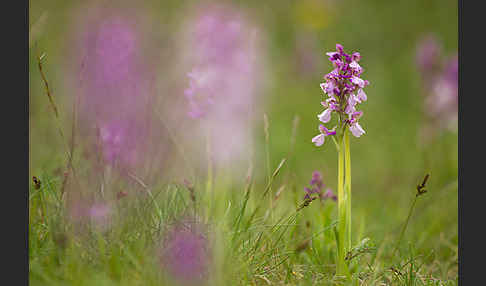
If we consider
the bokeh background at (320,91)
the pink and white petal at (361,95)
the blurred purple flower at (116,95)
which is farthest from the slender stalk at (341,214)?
the blurred purple flower at (116,95)

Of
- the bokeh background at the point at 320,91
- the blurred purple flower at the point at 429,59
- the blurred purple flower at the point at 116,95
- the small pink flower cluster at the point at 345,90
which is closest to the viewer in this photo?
the small pink flower cluster at the point at 345,90

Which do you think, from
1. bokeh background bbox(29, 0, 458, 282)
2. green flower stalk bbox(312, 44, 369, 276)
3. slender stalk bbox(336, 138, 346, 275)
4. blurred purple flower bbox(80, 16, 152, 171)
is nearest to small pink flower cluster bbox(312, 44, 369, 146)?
green flower stalk bbox(312, 44, 369, 276)

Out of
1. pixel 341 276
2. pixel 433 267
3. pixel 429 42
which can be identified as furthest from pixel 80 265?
pixel 429 42

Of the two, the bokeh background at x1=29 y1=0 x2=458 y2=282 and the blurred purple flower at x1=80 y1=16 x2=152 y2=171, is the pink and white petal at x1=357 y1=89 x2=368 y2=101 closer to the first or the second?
the bokeh background at x1=29 y1=0 x2=458 y2=282

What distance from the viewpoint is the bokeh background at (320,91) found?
4.10 metres

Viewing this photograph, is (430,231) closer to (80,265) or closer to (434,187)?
(434,187)

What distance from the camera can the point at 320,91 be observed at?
7.97m

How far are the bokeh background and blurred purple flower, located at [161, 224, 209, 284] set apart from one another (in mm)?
806

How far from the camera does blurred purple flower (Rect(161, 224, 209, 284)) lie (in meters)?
2.04

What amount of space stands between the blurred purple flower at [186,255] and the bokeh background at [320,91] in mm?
806

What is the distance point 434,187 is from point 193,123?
2.75 meters

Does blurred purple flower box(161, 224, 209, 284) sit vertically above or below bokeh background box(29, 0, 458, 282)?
below

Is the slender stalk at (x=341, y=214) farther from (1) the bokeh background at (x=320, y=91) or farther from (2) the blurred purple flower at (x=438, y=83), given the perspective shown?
(2) the blurred purple flower at (x=438, y=83)

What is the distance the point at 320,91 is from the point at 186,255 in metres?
6.23
